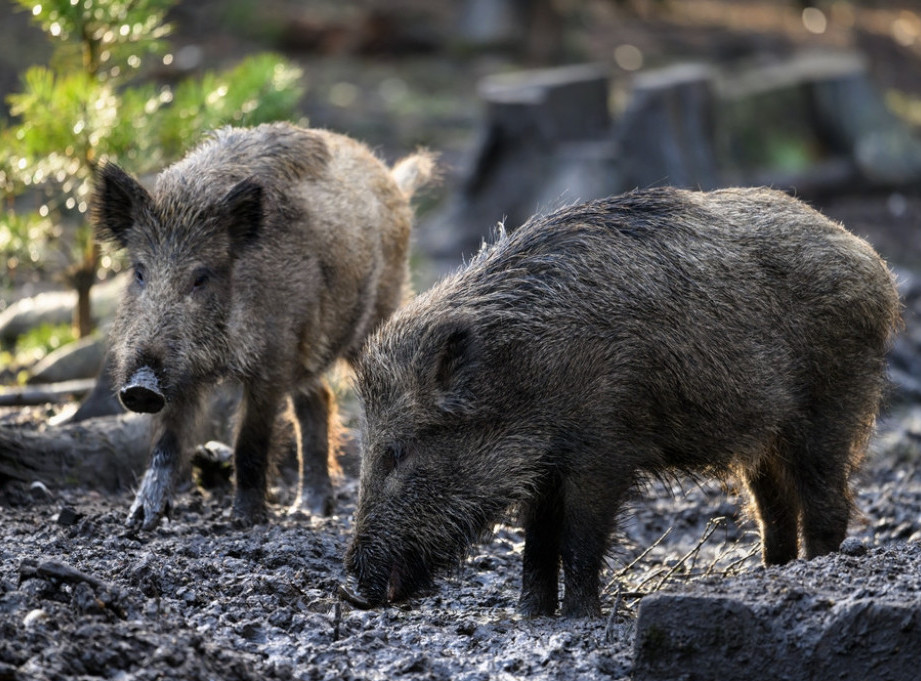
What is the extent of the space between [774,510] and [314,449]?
227 centimetres

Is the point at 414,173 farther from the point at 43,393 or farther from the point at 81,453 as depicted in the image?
the point at 81,453

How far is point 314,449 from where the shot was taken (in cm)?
661

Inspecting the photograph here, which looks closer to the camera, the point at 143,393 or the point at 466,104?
the point at 143,393

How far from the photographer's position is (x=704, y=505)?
23.1 feet

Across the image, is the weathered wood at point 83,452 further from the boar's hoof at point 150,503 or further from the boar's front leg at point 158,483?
the boar's hoof at point 150,503

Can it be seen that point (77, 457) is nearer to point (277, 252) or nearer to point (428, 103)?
point (277, 252)

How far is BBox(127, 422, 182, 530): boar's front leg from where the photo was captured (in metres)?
5.55

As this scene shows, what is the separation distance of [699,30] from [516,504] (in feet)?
63.6

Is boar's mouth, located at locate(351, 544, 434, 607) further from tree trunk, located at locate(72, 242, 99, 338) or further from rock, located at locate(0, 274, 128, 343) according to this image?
rock, located at locate(0, 274, 128, 343)

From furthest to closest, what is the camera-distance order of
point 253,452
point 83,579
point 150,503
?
1. point 253,452
2. point 150,503
3. point 83,579

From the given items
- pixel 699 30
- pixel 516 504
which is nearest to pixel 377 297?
pixel 516 504

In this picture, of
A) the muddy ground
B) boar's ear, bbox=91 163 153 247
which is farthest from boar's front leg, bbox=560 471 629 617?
boar's ear, bbox=91 163 153 247

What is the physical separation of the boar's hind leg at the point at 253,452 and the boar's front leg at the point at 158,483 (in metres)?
0.30

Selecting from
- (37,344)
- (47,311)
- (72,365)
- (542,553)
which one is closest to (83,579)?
(542,553)
